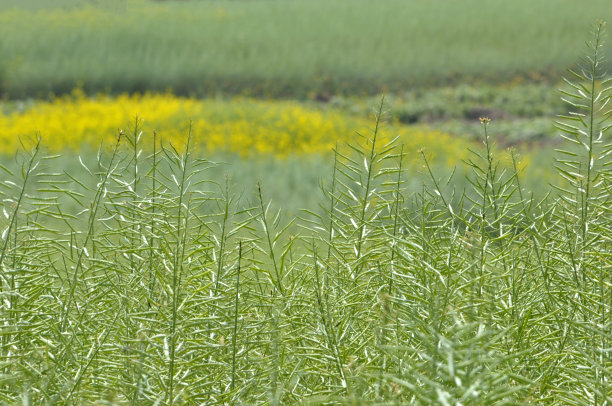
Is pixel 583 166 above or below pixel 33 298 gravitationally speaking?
above

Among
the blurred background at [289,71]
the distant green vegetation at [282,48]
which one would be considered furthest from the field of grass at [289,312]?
the distant green vegetation at [282,48]

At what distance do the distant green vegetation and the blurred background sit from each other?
3 centimetres

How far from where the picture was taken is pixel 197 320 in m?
A: 0.78

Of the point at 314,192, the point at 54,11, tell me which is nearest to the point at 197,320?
the point at 314,192

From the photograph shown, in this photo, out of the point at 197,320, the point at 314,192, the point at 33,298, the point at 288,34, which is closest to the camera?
the point at 197,320

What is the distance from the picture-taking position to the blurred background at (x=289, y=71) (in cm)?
990

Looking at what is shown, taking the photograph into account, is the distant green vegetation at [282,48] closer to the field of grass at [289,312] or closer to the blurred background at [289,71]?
the blurred background at [289,71]

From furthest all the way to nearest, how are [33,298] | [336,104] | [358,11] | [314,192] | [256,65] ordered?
[358,11]
[256,65]
[336,104]
[314,192]
[33,298]

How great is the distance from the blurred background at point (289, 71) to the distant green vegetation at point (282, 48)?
30 mm

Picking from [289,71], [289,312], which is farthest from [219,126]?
[289,312]

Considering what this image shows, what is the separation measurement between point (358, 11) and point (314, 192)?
38.9 ft

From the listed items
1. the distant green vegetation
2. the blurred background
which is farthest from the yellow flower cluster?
the distant green vegetation

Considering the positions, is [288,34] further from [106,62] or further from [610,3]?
[610,3]

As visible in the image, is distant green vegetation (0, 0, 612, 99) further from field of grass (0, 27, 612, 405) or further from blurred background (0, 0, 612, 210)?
field of grass (0, 27, 612, 405)
